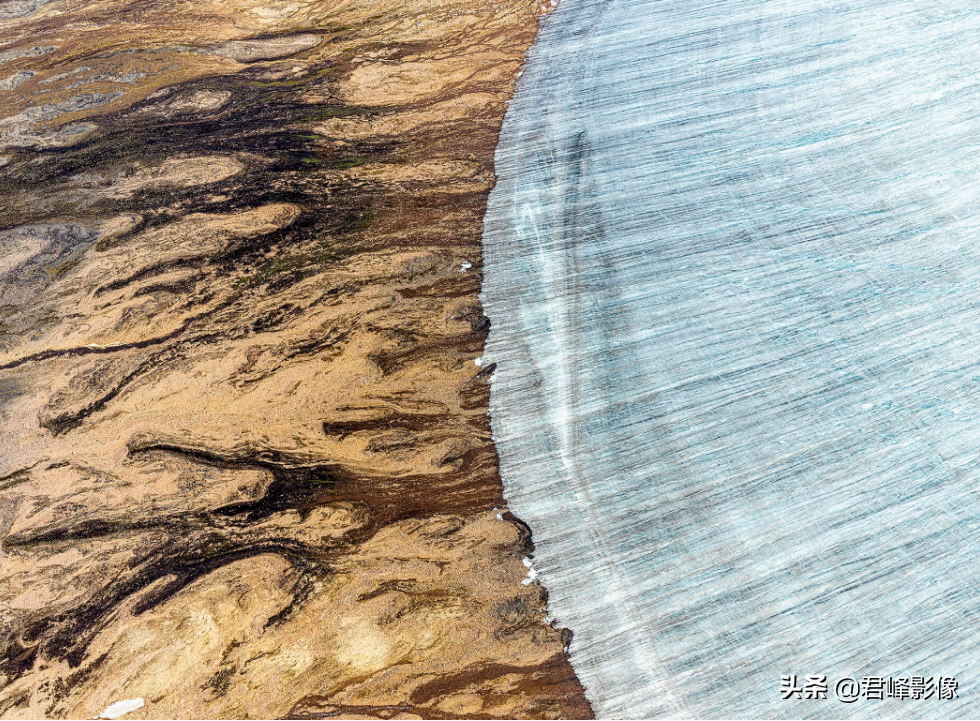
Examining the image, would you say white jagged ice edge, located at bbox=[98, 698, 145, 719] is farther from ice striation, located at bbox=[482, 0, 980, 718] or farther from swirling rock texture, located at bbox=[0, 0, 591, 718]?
ice striation, located at bbox=[482, 0, 980, 718]

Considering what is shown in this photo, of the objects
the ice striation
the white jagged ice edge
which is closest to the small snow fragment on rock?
the white jagged ice edge

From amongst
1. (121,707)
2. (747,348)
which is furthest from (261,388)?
(747,348)

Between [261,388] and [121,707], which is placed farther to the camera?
[261,388]

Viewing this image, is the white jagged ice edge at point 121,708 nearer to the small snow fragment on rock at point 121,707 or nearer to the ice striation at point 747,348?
the small snow fragment on rock at point 121,707

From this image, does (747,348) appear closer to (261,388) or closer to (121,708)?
(261,388)

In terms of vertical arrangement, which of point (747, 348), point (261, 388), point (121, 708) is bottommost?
point (121, 708)

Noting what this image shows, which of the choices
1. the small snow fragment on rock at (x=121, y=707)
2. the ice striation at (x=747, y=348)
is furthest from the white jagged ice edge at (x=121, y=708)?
the ice striation at (x=747, y=348)

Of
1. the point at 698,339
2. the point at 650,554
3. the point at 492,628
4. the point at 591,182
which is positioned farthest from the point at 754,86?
the point at 492,628
